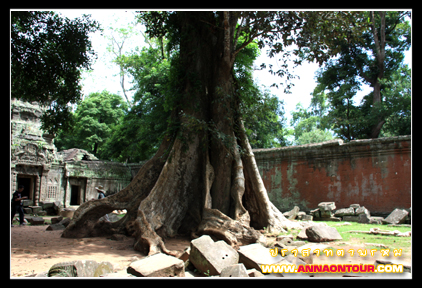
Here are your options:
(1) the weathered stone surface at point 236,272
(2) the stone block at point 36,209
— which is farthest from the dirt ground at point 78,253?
(2) the stone block at point 36,209

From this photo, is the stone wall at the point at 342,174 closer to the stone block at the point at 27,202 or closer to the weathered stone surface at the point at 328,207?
the weathered stone surface at the point at 328,207

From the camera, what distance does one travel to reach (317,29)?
18.8ft

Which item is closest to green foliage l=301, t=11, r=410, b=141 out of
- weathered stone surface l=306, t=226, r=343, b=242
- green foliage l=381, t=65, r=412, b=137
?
green foliage l=381, t=65, r=412, b=137

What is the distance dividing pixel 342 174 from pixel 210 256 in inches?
257

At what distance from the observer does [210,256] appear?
3.38m

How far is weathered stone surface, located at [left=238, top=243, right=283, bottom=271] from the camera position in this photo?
133 inches

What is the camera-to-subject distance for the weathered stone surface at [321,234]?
15.6ft

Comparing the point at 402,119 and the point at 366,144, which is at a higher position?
the point at 402,119

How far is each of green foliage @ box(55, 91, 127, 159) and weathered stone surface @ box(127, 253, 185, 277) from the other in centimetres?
1753

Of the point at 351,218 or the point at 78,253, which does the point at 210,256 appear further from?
Result: the point at 351,218

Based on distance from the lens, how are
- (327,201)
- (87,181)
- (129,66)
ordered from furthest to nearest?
(129,66)
(87,181)
(327,201)

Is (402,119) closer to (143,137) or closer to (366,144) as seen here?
(366,144)

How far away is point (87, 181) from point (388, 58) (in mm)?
16121

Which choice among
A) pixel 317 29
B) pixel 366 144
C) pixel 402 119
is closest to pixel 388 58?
pixel 402 119
